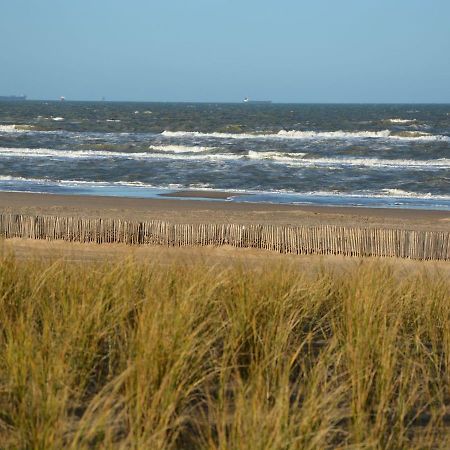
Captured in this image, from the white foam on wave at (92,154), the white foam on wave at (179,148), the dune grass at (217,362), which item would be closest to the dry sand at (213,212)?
the dune grass at (217,362)

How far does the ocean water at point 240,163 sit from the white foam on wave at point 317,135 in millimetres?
83

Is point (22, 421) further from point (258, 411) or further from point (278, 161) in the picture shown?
point (278, 161)

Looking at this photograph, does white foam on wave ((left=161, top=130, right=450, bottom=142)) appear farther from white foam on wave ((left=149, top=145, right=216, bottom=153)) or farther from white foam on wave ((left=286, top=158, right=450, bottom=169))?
white foam on wave ((left=286, top=158, right=450, bottom=169))

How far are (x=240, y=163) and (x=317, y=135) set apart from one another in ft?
83.7

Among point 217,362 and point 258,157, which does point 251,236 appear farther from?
point 258,157

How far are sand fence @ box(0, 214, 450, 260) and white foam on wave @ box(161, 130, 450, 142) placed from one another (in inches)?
1643

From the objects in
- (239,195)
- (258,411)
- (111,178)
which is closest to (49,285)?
(258,411)

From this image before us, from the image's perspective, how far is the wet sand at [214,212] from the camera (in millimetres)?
Result: 17812

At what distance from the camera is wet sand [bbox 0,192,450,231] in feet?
58.4

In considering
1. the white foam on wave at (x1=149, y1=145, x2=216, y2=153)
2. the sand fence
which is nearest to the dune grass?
the sand fence

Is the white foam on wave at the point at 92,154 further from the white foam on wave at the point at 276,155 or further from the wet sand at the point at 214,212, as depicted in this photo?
the wet sand at the point at 214,212

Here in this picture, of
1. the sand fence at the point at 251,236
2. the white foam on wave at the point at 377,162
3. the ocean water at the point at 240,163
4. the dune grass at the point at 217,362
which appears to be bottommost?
the white foam on wave at the point at 377,162

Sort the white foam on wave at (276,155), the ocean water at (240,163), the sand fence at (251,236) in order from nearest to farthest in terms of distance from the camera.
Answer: the sand fence at (251,236)
the ocean water at (240,163)
the white foam on wave at (276,155)

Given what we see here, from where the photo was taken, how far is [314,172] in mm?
31297
